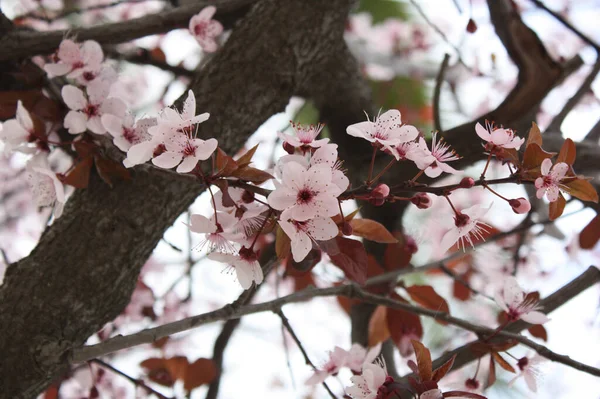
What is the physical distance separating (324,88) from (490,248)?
2.56ft

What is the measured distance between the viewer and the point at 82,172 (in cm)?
84

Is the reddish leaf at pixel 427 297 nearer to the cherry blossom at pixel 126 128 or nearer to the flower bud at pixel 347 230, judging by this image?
the flower bud at pixel 347 230

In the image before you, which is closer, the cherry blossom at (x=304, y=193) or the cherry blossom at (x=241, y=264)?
the cherry blossom at (x=304, y=193)

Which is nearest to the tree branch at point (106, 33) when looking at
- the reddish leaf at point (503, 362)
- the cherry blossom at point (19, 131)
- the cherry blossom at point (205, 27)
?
the cherry blossom at point (205, 27)

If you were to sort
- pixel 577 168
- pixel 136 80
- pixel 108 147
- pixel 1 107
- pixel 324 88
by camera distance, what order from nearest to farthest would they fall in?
pixel 108 147 → pixel 1 107 → pixel 577 168 → pixel 324 88 → pixel 136 80

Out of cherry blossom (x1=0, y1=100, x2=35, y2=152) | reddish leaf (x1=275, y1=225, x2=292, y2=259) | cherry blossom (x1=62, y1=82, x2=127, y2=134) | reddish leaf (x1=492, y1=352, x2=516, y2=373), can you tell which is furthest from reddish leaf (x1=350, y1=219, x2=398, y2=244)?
cherry blossom (x1=0, y1=100, x2=35, y2=152)

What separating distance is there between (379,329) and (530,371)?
32cm

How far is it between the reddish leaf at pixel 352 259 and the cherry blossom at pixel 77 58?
552 millimetres

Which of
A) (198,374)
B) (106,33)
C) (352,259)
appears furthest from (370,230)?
(106,33)

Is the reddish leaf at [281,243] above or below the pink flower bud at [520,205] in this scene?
below

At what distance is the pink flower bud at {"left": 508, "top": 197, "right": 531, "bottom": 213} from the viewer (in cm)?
61

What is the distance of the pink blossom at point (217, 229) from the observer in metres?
0.63

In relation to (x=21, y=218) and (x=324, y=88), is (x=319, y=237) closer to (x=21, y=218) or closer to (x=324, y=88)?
(x=324, y=88)

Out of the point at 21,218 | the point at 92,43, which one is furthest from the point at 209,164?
the point at 21,218
